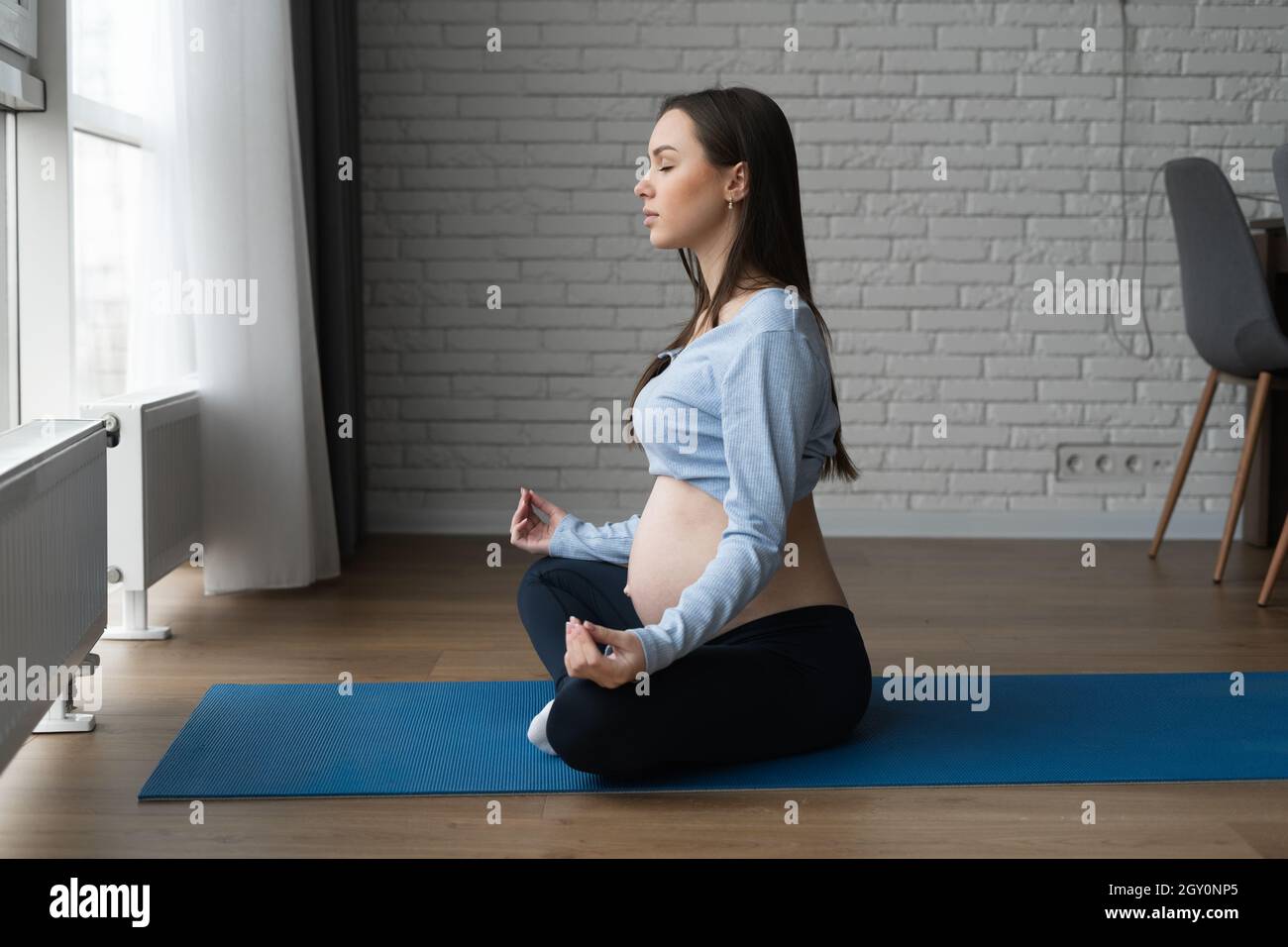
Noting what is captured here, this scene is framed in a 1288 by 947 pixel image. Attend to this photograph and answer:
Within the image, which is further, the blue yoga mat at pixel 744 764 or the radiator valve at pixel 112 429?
the radiator valve at pixel 112 429

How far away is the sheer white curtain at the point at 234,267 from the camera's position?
9.98ft

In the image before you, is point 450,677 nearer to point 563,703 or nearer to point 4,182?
point 563,703

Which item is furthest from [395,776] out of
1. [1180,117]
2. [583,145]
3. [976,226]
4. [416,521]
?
[1180,117]

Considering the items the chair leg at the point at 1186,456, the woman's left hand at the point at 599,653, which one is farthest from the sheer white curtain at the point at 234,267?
the chair leg at the point at 1186,456

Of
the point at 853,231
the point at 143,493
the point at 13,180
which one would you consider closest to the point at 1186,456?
the point at 853,231

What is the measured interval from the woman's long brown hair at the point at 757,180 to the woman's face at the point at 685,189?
0.02 metres

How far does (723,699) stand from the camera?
1.92m

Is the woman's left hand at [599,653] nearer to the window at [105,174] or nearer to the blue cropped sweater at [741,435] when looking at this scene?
the blue cropped sweater at [741,435]

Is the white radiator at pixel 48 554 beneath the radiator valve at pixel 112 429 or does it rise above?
beneath

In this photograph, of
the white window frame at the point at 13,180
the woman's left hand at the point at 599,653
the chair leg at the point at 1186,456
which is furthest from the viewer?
the chair leg at the point at 1186,456

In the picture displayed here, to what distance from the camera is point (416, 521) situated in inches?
167

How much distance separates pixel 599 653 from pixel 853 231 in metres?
2.69

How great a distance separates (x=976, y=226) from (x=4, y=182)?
2693 mm

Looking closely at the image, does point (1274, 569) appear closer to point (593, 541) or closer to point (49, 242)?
point (593, 541)
